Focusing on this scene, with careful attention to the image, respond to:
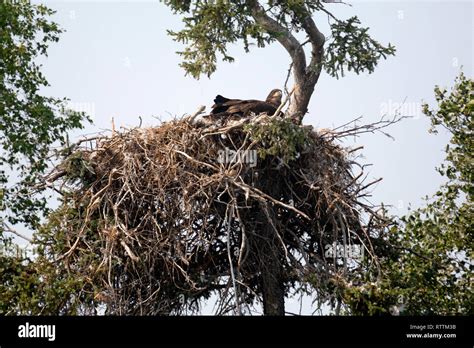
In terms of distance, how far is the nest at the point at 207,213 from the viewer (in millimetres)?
12172

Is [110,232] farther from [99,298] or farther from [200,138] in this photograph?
[200,138]

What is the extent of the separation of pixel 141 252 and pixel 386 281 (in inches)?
116

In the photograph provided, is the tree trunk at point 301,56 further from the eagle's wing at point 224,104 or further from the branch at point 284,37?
the eagle's wing at point 224,104

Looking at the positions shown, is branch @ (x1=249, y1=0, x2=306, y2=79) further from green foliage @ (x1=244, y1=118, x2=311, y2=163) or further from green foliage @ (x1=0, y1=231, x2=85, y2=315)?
green foliage @ (x1=0, y1=231, x2=85, y2=315)

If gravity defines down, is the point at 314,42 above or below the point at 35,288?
above

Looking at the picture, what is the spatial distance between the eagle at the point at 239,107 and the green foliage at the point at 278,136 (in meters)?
0.96

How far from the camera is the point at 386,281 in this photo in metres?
11.3

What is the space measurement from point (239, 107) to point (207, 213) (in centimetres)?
184

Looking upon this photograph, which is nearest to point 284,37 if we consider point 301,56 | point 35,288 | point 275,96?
point 301,56

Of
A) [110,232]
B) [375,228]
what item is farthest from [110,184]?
[375,228]

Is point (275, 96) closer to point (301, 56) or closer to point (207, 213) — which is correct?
point (301, 56)

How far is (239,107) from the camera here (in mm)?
13562

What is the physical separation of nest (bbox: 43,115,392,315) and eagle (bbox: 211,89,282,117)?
36 centimetres

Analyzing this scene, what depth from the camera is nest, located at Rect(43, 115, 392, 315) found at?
12.2 m
